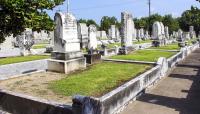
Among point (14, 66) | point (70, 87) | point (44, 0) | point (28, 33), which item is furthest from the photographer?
point (28, 33)

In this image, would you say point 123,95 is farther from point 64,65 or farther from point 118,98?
point 64,65

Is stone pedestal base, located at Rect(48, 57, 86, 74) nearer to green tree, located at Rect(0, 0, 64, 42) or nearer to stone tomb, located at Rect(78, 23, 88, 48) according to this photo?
green tree, located at Rect(0, 0, 64, 42)

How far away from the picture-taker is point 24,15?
7.91m

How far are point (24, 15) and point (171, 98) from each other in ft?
18.3

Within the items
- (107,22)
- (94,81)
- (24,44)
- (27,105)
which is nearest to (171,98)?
(94,81)

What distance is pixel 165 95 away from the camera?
32.9 ft

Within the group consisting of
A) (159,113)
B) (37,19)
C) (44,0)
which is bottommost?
(159,113)

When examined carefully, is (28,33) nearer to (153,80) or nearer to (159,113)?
(153,80)

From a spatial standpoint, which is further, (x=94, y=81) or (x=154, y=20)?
(x=154, y=20)

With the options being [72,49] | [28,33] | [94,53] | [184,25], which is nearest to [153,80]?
[72,49]

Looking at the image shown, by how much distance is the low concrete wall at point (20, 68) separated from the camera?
1473 centimetres

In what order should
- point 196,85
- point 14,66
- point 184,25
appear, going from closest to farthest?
point 196,85 → point 14,66 → point 184,25

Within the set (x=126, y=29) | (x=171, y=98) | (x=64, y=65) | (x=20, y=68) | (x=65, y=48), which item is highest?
(x=126, y=29)

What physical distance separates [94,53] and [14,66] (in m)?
4.67
